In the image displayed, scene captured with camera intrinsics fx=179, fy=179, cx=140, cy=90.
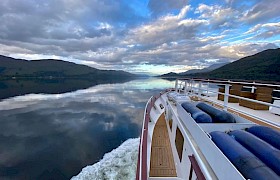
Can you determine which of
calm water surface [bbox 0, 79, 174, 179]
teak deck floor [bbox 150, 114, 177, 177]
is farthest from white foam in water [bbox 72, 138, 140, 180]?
teak deck floor [bbox 150, 114, 177, 177]

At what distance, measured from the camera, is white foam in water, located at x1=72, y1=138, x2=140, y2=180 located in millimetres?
7738

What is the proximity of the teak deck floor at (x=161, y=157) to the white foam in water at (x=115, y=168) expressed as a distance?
202cm

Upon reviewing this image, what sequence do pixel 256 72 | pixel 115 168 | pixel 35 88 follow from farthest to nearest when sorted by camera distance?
1. pixel 256 72
2. pixel 35 88
3. pixel 115 168

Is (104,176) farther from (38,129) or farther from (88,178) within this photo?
(38,129)

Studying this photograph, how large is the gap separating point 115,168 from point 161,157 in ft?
11.6

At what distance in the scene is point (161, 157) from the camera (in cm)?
576

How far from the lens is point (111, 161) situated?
9.31 metres

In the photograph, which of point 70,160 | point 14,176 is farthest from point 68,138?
point 14,176

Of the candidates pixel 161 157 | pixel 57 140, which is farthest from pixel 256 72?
pixel 161 157

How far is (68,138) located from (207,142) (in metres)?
13.1

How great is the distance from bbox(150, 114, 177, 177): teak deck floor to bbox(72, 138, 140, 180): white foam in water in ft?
6.63

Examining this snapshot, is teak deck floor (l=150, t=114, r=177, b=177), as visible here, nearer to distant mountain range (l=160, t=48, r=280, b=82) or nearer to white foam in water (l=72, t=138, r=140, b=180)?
white foam in water (l=72, t=138, r=140, b=180)

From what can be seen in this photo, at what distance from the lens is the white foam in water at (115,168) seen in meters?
7.74

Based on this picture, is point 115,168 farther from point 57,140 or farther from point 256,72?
point 256,72
